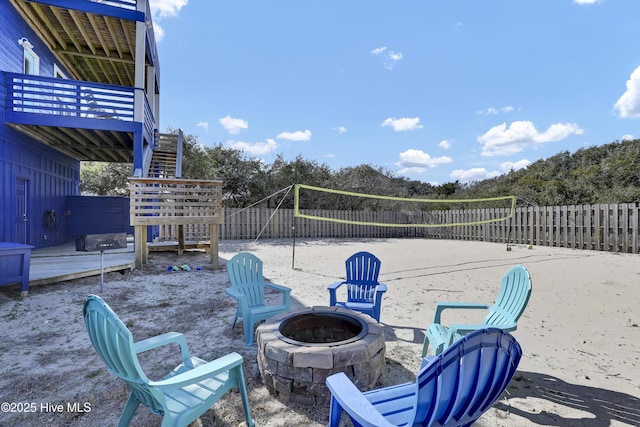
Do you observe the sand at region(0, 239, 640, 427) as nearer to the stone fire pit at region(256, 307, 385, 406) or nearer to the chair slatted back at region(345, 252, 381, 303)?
the stone fire pit at region(256, 307, 385, 406)

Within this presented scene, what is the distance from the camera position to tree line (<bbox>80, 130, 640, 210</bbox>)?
14.6 metres

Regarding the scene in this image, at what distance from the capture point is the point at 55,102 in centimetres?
733

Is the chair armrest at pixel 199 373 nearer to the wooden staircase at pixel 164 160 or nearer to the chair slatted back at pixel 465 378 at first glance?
the chair slatted back at pixel 465 378

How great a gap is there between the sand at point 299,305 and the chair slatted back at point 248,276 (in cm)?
46

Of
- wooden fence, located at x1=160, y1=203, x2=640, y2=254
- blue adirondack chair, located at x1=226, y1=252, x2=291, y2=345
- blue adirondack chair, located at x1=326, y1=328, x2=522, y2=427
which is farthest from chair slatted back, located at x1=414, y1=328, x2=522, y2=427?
wooden fence, located at x1=160, y1=203, x2=640, y2=254

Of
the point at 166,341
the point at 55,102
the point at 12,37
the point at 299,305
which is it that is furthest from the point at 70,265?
the point at 166,341

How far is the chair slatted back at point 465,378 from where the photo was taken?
119 centimetres

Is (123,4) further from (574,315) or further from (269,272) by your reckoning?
(574,315)

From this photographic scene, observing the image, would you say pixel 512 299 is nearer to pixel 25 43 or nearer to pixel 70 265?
pixel 70 265

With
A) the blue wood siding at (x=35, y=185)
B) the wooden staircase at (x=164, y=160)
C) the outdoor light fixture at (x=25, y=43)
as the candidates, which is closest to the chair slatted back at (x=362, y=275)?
the blue wood siding at (x=35, y=185)

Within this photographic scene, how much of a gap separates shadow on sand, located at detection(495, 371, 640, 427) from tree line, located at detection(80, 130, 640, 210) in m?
13.3

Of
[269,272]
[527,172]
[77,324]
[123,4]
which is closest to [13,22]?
[123,4]

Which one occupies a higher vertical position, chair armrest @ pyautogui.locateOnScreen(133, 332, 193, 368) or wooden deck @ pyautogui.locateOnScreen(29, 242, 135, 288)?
chair armrest @ pyautogui.locateOnScreen(133, 332, 193, 368)

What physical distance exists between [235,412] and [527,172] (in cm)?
2577
